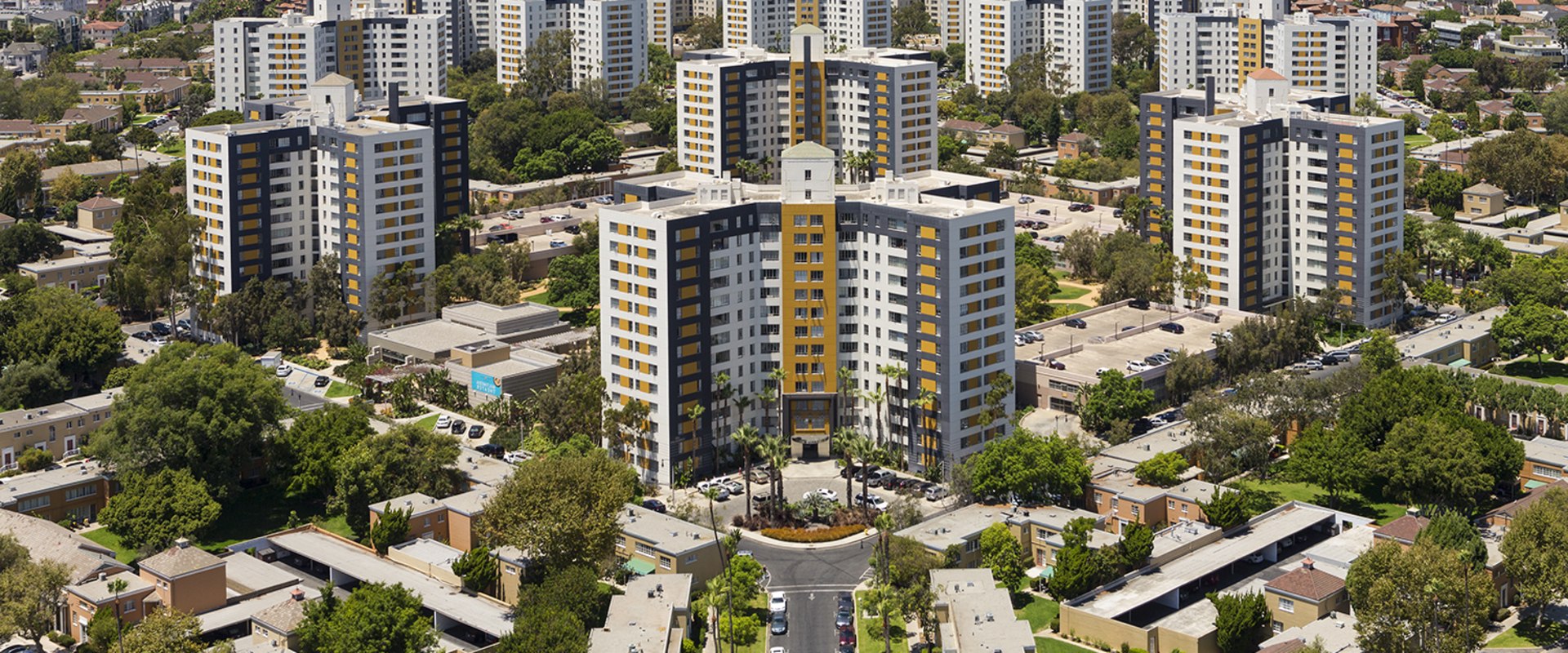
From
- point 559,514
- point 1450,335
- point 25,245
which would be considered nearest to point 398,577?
point 559,514

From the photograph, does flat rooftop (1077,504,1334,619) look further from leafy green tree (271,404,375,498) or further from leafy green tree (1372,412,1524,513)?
leafy green tree (271,404,375,498)

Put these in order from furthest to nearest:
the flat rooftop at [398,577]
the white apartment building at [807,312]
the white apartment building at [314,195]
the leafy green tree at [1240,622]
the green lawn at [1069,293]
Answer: the green lawn at [1069,293] < the white apartment building at [314,195] < the white apartment building at [807,312] < the flat rooftop at [398,577] < the leafy green tree at [1240,622]

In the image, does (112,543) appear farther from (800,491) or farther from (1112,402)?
(1112,402)

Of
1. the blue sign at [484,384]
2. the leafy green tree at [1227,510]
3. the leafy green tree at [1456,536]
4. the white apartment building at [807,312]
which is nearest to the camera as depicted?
the leafy green tree at [1456,536]

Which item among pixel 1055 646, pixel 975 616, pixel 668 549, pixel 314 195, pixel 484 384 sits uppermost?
pixel 314 195

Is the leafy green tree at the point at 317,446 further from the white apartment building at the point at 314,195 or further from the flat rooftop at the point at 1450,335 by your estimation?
the flat rooftop at the point at 1450,335

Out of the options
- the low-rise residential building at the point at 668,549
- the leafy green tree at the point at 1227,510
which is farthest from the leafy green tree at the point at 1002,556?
the low-rise residential building at the point at 668,549
